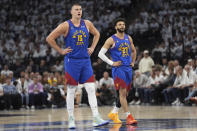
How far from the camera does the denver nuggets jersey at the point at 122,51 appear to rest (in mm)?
8766

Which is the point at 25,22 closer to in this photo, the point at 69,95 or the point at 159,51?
the point at 159,51

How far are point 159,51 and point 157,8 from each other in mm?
4784

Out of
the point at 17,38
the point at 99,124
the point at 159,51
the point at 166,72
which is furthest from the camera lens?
the point at 17,38

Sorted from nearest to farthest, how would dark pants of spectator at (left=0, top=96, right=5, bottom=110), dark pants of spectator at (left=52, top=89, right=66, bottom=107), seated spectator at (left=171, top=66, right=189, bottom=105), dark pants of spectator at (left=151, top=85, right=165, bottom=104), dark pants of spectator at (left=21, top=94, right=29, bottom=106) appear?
seated spectator at (left=171, top=66, right=189, bottom=105)
dark pants of spectator at (left=0, top=96, right=5, bottom=110)
dark pants of spectator at (left=151, top=85, right=165, bottom=104)
dark pants of spectator at (left=21, top=94, right=29, bottom=106)
dark pants of spectator at (left=52, top=89, right=66, bottom=107)

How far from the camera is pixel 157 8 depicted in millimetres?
22281

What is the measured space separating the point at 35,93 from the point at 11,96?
3.77ft

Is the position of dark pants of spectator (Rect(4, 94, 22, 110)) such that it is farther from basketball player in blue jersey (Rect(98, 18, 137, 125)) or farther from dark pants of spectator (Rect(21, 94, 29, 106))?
basketball player in blue jersey (Rect(98, 18, 137, 125))

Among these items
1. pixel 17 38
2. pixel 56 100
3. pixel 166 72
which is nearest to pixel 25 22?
pixel 17 38

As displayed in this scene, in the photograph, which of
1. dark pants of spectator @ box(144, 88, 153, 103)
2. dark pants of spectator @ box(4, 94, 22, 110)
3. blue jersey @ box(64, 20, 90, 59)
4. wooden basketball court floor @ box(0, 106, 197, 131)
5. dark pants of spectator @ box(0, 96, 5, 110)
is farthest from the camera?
dark pants of spectator @ box(144, 88, 153, 103)

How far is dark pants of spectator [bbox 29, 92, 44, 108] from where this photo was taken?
1716 centimetres

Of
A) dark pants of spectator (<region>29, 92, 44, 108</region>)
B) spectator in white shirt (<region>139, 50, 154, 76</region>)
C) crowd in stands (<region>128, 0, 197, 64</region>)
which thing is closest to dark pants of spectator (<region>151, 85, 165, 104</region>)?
spectator in white shirt (<region>139, 50, 154, 76</region>)

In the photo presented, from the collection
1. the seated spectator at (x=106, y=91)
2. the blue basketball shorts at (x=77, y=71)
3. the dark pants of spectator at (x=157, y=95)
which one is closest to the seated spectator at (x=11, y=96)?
the seated spectator at (x=106, y=91)

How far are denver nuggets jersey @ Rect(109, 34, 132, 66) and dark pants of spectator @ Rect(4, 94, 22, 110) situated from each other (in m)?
8.13

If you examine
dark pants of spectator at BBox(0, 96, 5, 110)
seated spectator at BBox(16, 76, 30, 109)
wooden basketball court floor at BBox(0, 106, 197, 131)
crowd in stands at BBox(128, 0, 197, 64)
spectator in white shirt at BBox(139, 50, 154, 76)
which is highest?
crowd in stands at BBox(128, 0, 197, 64)
